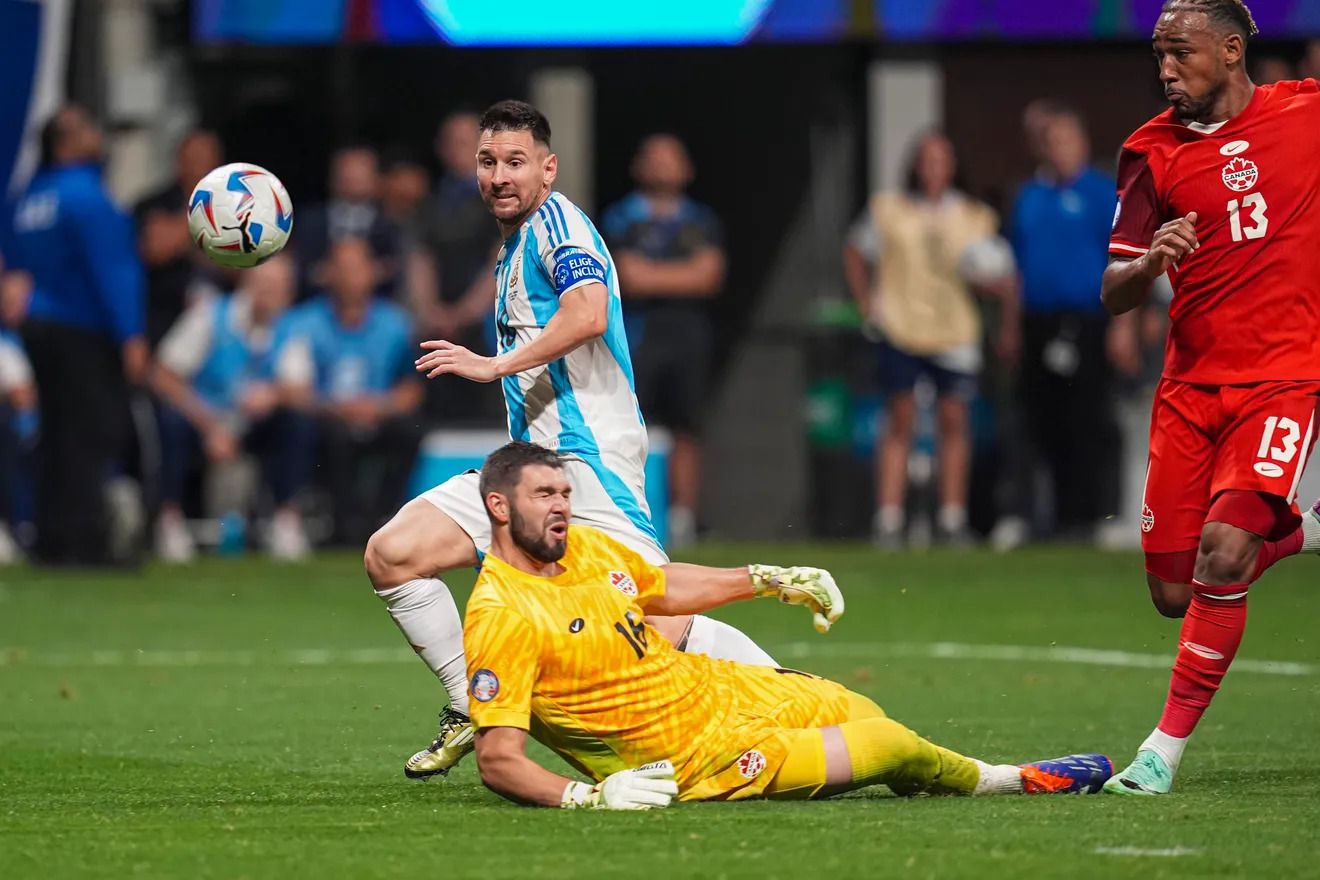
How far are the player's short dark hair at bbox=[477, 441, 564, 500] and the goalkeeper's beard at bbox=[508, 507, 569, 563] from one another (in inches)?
3.3

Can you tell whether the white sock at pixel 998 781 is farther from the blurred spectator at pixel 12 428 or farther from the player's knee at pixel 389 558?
the blurred spectator at pixel 12 428

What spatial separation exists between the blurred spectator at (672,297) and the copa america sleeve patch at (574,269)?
402 inches

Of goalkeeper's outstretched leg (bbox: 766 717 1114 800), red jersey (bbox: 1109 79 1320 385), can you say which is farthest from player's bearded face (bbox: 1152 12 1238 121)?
goalkeeper's outstretched leg (bbox: 766 717 1114 800)

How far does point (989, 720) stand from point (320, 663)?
153 inches

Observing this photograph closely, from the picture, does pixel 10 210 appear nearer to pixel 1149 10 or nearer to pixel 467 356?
pixel 1149 10

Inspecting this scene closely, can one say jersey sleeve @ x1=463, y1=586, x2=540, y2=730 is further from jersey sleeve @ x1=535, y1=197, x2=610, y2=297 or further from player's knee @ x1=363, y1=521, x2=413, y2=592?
jersey sleeve @ x1=535, y1=197, x2=610, y2=297

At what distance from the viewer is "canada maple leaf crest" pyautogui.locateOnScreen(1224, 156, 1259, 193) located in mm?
7523

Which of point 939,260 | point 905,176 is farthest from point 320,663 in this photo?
point 905,176

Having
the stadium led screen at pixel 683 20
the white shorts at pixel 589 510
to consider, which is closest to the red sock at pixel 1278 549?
the white shorts at pixel 589 510

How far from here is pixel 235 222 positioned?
8.93 m

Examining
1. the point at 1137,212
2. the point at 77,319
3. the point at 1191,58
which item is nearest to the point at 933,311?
the point at 77,319

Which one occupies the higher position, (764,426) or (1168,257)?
(1168,257)

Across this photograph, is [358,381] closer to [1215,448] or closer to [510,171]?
[510,171]

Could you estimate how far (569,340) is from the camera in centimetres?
750
